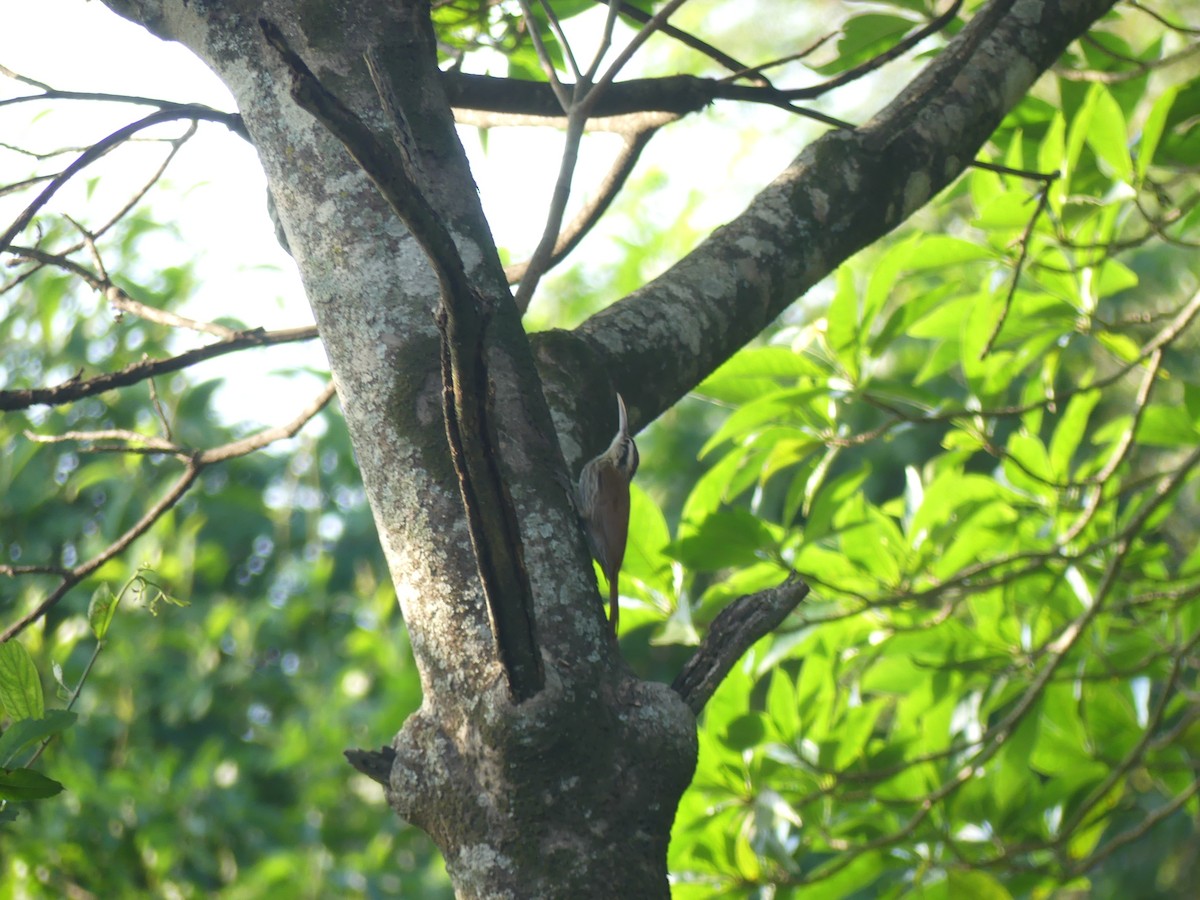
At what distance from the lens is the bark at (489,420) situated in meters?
0.87

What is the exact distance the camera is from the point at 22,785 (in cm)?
94

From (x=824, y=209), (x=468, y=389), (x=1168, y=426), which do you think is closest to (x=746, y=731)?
(x=824, y=209)

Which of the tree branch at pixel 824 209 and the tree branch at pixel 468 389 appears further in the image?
the tree branch at pixel 824 209

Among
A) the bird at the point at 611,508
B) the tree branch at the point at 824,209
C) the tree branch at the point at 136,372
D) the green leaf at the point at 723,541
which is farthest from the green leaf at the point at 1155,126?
the tree branch at the point at 136,372

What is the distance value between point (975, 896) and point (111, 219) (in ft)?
6.51

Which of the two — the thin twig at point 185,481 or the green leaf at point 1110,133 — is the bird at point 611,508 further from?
the green leaf at point 1110,133

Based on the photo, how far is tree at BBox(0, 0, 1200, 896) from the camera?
2.88ft

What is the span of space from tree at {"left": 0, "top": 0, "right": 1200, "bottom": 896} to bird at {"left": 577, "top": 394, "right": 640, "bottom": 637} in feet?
0.66

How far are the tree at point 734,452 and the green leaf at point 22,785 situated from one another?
30 cm

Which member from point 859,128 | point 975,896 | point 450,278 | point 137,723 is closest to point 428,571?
point 450,278

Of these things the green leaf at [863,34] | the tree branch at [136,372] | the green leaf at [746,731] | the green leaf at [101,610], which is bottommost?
the green leaf at [746,731]

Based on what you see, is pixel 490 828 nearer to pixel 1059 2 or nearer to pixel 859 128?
pixel 859 128

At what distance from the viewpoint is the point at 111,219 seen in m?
1.70

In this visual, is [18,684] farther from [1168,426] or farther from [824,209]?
[1168,426]
